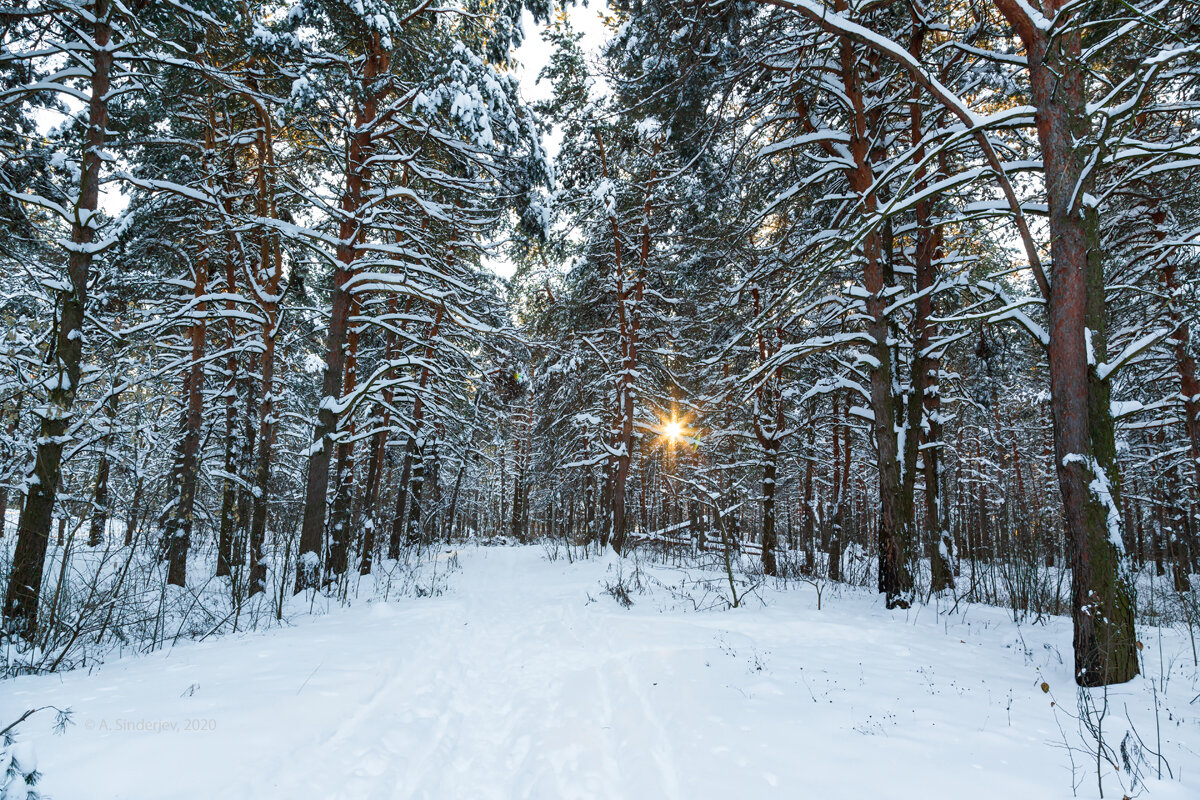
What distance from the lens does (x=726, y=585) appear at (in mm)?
9188

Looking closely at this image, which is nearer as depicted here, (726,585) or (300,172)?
(726,585)

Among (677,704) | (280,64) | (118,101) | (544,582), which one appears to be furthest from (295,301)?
(677,704)

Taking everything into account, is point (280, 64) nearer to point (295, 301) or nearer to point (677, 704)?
point (295, 301)

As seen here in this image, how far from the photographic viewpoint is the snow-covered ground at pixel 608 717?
2.47m

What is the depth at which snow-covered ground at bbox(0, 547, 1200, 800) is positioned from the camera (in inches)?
97.2

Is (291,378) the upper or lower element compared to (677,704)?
upper

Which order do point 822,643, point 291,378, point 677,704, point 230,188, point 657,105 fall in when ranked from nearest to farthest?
point 677,704 < point 822,643 < point 657,105 < point 230,188 < point 291,378

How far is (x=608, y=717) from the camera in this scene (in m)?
3.69

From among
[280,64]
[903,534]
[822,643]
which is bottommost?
[822,643]

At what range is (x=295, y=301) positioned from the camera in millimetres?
13844

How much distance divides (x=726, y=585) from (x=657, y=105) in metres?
8.50

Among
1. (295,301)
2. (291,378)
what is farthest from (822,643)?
(291,378)

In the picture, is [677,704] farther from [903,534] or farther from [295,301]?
[295,301]

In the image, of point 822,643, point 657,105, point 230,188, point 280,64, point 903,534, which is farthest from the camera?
point 230,188
